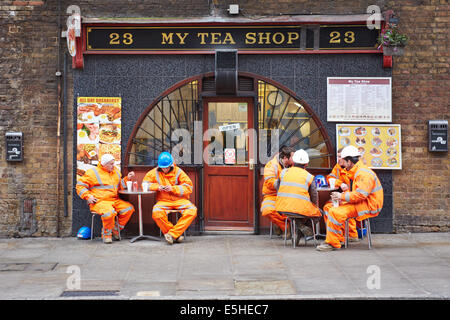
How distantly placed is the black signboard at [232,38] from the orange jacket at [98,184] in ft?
7.63

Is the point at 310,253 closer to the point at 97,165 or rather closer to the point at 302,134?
the point at 302,134

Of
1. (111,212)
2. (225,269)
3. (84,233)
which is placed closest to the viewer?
(225,269)

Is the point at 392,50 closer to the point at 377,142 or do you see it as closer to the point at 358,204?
the point at 377,142

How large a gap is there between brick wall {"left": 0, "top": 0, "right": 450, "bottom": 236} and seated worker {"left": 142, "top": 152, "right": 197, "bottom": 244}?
1.98 m

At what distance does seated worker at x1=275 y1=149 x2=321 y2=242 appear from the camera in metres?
8.84

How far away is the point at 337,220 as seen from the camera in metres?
8.74

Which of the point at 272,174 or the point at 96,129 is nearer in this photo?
the point at 272,174

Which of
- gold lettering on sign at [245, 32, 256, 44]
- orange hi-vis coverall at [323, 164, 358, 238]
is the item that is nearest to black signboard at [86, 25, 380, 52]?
gold lettering on sign at [245, 32, 256, 44]

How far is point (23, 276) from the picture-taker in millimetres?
7375

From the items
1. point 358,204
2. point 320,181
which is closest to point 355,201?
point 358,204

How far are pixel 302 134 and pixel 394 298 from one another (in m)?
4.78

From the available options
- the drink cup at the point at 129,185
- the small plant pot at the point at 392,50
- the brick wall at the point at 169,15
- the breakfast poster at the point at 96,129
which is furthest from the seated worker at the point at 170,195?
the small plant pot at the point at 392,50

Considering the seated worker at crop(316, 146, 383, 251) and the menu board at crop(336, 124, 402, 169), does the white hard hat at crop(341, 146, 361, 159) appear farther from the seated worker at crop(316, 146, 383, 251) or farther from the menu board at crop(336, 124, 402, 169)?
the menu board at crop(336, 124, 402, 169)

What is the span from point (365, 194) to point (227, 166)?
Answer: 2865 mm
